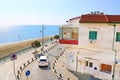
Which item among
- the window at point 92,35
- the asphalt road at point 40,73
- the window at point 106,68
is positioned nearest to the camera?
the window at point 106,68

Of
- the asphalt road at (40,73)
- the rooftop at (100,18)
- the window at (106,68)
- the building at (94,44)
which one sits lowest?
the asphalt road at (40,73)

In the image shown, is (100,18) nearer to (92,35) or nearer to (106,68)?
(92,35)

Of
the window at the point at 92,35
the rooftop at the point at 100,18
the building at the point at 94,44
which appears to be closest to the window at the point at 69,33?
the building at the point at 94,44

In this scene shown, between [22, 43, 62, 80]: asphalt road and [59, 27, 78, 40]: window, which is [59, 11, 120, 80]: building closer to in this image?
[59, 27, 78, 40]: window

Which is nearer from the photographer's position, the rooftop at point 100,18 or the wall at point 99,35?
the rooftop at point 100,18

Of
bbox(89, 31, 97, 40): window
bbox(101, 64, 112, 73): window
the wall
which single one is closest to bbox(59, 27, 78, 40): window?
the wall

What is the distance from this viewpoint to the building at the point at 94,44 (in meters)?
20.4

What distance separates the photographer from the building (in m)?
20.4

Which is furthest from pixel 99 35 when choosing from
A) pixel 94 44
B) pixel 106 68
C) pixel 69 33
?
pixel 69 33

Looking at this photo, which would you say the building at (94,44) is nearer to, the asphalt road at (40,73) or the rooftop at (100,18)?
the rooftop at (100,18)

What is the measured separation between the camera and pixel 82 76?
22641 millimetres

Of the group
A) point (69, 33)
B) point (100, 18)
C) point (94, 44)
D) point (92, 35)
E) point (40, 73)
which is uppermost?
point (100, 18)

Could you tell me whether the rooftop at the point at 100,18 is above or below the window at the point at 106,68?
above

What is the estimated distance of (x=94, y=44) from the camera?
857 inches
